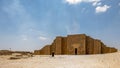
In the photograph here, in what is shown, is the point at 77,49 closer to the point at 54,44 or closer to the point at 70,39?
the point at 70,39

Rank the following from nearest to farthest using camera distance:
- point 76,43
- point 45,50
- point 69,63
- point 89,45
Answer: point 69,63 < point 89,45 < point 76,43 < point 45,50

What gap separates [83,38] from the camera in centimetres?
3691

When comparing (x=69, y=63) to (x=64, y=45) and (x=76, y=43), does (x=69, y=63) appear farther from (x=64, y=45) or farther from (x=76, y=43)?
(x=64, y=45)

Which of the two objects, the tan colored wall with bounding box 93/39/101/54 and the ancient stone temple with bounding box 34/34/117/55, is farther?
the ancient stone temple with bounding box 34/34/117/55

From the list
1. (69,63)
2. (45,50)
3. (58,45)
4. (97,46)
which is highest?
(58,45)

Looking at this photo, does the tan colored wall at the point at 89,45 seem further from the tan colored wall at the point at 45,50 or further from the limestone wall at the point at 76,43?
the tan colored wall at the point at 45,50

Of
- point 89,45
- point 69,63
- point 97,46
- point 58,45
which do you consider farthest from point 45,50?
point 69,63

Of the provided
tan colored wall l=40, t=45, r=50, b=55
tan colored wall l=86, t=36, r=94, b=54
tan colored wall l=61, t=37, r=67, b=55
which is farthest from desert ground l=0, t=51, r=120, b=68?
tan colored wall l=40, t=45, r=50, b=55

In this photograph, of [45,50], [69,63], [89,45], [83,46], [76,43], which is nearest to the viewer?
[69,63]

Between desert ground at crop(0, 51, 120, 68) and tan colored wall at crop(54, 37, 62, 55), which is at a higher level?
tan colored wall at crop(54, 37, 62, 55)

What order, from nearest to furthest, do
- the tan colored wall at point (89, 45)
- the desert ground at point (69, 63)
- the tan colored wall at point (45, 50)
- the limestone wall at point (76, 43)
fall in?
1. the desert ground at point (69, 63)
2. the limestone wall at point (76, 43)
3. the tan colored wall at point (89, 45)
4. the tan colored wall at point (45, 50)

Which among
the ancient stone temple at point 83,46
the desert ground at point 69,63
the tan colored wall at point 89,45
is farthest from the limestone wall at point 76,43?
the desert ground at point 69,63

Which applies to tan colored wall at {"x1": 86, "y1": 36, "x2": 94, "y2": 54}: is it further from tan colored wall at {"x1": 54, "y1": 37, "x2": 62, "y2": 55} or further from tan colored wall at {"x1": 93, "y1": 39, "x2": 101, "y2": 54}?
tan colored wall at {"x1": 54, "y1": 37, "x2": 62, "y2": 55}

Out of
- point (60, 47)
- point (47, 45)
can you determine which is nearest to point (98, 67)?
point (60, 47)
